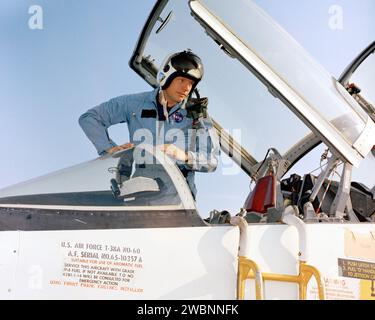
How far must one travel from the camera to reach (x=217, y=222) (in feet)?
9.76

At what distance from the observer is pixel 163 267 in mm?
2652

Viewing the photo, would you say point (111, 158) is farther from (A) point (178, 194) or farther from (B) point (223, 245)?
(B) point (223, 245)

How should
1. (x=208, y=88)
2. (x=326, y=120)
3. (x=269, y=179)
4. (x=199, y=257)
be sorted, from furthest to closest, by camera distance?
(x=208, y=88) < (x=269, y=179) < (x=326, y=120) < (x=199, y=257)

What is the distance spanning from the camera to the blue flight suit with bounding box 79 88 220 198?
338 cm

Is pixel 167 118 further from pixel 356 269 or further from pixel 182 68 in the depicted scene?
pixel 356 269

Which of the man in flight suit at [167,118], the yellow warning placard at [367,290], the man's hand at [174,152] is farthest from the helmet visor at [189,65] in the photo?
the yellow warning placard at [367,290]

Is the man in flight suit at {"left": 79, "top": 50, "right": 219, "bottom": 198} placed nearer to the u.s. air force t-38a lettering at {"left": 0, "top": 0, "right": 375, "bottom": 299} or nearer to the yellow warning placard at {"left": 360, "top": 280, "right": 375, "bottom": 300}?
the u.s. air force t-38a lettering at {"left": 0, "top": 0, "right": 375, "bottom": 299}

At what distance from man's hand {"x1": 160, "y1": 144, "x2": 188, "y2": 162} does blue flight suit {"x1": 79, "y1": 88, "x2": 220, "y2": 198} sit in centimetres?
4

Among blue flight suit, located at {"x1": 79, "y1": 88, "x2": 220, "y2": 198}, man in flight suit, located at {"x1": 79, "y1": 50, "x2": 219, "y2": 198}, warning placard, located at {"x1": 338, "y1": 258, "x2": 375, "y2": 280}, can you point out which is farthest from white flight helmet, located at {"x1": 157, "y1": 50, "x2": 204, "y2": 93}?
warning placard, located at {"x1": 338, "y1": 258, "x2": 375, "y2": 280}

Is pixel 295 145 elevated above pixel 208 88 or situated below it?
below

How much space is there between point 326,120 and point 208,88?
1.08m
